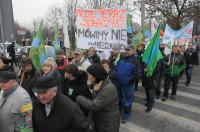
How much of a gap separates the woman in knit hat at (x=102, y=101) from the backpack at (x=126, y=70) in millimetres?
2456

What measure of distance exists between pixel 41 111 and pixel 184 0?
65.4 feet

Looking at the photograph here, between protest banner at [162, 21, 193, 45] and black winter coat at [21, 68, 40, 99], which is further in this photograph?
protest banner at [162, 21, 193, 45]

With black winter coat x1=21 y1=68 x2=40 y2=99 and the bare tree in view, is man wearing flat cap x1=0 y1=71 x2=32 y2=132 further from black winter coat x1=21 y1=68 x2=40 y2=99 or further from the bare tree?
the bare tree

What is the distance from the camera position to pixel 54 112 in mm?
2445

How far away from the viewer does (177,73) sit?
7.93m

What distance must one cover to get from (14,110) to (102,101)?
1.08 m

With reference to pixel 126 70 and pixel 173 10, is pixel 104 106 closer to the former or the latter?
pixel 126 70

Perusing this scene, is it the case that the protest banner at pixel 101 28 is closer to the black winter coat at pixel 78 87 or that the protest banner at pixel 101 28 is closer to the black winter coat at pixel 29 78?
the black winter coat at pixel 29 78

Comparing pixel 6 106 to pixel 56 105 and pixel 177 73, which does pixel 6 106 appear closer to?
pixel 56 105

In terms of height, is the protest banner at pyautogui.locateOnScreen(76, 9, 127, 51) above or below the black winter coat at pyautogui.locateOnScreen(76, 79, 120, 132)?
above

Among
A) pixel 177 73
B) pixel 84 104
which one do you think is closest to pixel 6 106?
pixel 84 104

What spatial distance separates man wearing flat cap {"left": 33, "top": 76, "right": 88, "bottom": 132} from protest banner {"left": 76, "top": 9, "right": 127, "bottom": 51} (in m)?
4.05

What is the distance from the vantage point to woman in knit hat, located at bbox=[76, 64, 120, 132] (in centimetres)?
336

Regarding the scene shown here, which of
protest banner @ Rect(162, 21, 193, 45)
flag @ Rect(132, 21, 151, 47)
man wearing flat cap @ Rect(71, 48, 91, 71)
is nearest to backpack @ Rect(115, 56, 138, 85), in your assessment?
man wearing flat cap @ Rect(71, 48, 91, 71)
